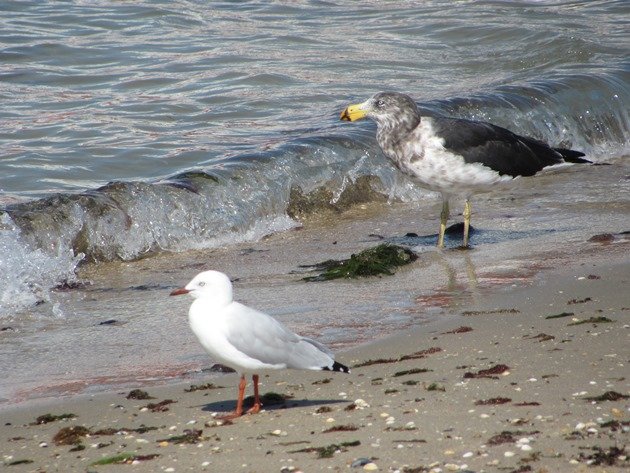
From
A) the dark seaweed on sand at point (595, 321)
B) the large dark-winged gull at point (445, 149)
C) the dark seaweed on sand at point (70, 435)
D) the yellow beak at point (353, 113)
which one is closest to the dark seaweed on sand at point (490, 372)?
the dark seaweed on sand at point (595, 321)

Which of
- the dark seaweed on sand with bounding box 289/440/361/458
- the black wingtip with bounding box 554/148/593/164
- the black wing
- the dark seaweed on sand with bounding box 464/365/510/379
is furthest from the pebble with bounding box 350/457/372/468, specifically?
the black wingtip with bounding box 554/148/593/164

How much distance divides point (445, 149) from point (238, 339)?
4.18 metres

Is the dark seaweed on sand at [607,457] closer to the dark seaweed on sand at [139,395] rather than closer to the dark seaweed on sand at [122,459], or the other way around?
the dark seaweed on sand at [122,459]

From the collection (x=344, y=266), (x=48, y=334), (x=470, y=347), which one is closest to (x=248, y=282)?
(x=344, y=266)

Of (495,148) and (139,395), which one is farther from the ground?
(495,148)

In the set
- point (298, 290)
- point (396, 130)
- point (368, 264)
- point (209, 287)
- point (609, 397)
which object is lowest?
point (298, 290)

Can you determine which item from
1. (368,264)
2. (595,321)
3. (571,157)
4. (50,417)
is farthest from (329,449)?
(571,157)

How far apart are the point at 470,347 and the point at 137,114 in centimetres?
Result: 874

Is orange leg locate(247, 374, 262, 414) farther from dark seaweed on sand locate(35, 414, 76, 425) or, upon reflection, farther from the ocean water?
the ocean water

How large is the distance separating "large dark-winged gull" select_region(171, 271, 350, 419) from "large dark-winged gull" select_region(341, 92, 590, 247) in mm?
3912

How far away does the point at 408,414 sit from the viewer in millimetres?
4578

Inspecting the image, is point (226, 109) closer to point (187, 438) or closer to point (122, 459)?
point (187, 438)

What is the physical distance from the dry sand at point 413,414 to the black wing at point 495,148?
110 inches

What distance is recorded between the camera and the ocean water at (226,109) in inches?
369
